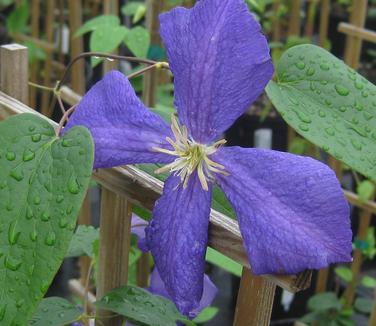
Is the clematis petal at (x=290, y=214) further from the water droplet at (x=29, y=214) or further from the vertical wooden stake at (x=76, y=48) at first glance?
the vertical wooden stake at (x=76, y=48)

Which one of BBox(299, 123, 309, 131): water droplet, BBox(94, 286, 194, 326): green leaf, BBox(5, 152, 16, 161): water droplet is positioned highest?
BBox(299, 123, 309, 131): water droplet

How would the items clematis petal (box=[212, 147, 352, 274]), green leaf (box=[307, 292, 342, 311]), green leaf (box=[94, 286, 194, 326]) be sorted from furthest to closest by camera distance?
green leaf (box=[307, 292, 342, 311]) < green leaf (box=[94, 286, 194, 326]) < clematis petal (box=[212, 147, 352, 274])

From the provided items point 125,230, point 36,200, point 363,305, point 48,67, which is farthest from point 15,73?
point 48,67

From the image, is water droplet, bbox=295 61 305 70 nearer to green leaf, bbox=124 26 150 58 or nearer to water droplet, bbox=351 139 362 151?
water droplet, bbox=351 139 362 151

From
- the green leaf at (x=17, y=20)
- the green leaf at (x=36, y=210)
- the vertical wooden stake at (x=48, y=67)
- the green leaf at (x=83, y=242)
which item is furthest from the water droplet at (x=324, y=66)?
the green leaf at (x=17, y=20)

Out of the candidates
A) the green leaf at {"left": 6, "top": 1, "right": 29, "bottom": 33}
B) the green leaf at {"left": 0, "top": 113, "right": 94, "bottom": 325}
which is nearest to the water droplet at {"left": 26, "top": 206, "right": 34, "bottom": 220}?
the green leaf at {"left": 0, "top": 113, "right": 94, "bottom": 325}

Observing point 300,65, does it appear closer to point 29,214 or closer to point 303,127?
point 303,127

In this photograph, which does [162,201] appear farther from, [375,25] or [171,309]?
[375,25]

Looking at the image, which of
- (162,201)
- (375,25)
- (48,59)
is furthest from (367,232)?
(375,25)
